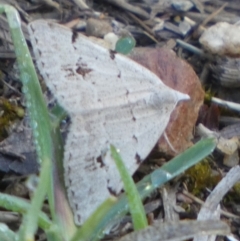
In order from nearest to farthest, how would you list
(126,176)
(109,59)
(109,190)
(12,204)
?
(126,176)
(12,204)
(109,190)
(109,59)

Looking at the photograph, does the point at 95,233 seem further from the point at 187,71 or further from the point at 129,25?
the point at 129,25

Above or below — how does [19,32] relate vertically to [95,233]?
above

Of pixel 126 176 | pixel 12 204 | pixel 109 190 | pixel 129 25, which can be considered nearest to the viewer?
pixel 126 176

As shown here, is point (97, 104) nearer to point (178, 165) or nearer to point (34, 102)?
point (34, 102)

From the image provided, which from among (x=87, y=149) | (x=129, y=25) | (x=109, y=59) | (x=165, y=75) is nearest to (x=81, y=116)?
(x=87, y=149)

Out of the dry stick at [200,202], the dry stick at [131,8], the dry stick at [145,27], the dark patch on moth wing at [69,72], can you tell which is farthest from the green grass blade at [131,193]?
the dry stick at [131,8]

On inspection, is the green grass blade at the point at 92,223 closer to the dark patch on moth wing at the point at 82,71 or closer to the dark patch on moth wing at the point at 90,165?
the dark patch on moth wing at the point at 90,165
